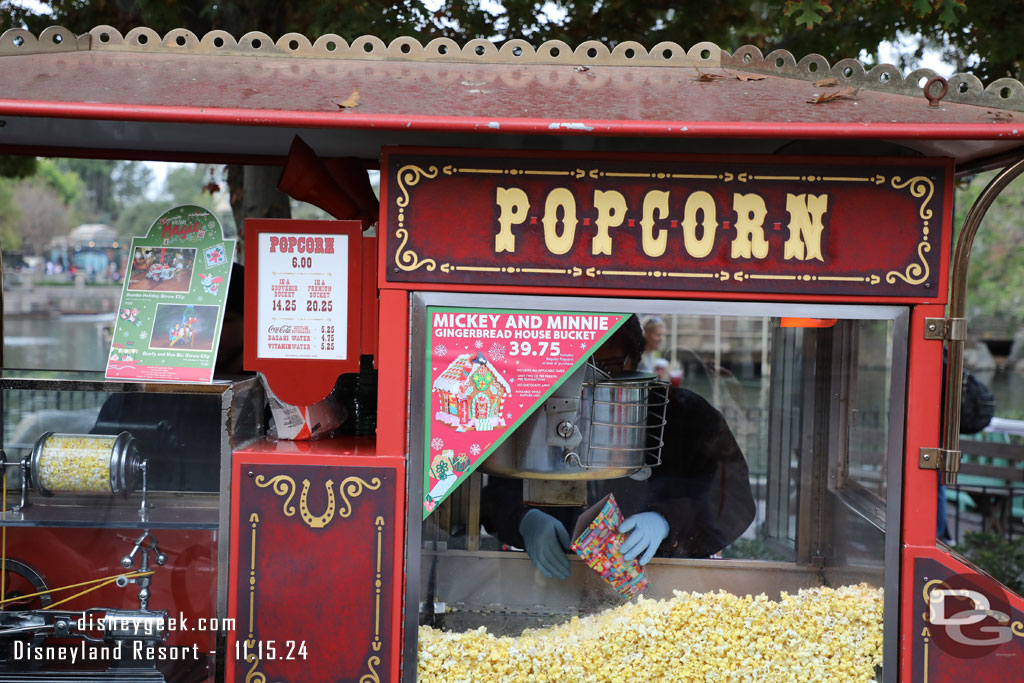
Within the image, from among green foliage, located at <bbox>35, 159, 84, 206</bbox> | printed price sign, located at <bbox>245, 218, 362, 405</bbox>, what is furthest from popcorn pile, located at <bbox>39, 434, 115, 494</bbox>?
green foliage, located at <bbox>35, 159, 84, 206</bbox>

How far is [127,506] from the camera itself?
2.76m

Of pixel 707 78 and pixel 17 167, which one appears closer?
pixel 707 78

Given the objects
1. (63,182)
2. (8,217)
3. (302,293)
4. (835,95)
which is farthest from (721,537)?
(63,182)

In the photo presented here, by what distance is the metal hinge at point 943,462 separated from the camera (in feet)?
8.02

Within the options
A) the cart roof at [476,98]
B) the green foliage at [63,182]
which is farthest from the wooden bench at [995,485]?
the green foliage at [63,182]

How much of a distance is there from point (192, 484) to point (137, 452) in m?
0.21

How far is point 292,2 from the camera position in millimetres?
4605

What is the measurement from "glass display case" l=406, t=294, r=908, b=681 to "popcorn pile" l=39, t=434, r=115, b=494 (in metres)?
1.07

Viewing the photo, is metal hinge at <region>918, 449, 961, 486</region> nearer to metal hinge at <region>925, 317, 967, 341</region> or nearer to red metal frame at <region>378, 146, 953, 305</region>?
metal hinge at <region>925, 317, 967, 341</region>

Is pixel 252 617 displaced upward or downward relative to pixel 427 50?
downward

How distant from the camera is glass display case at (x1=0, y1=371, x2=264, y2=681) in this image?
104 inches

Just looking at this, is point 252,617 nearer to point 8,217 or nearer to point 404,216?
Answer: point 404,216

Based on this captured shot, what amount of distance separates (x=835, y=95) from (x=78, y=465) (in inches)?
107

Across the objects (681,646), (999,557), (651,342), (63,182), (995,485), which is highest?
(63,182)
